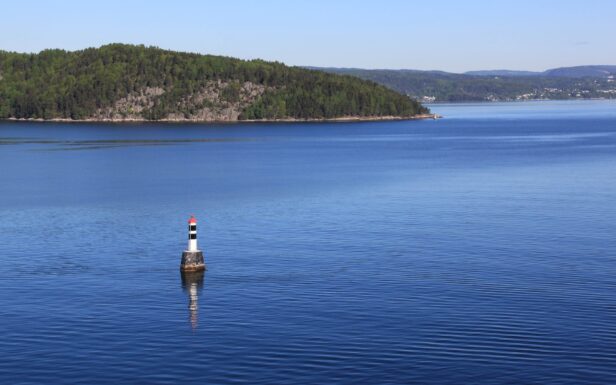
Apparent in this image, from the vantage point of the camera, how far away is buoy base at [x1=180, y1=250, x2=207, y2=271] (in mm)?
47469

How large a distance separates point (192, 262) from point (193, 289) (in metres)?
4.15

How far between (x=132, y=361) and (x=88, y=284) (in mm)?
13630

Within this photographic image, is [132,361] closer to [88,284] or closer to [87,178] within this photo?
[88,284]

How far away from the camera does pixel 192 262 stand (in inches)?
1877

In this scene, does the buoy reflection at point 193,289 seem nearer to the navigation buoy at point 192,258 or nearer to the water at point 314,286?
the water at point 314,286

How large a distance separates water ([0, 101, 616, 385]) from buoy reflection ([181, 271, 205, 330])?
0.17m

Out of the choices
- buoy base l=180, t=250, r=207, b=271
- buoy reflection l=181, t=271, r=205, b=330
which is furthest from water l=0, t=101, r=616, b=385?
buoy base l=180, t=250, r=207, b=271

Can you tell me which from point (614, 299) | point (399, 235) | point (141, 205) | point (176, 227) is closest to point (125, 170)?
point (141, 205)

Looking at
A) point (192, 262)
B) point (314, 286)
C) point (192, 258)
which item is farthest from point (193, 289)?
point (314, 286)

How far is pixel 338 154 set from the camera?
550ft

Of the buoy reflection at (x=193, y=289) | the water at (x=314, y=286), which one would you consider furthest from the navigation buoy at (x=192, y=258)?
the water at (x=314, y=286)

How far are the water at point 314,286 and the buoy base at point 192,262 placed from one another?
0.88m

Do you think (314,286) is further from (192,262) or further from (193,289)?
(192,262)

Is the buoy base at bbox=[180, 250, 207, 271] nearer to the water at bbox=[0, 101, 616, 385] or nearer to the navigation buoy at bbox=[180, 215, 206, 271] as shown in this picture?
the navigation buoy at bbox=[180, 215, 206, 271]
